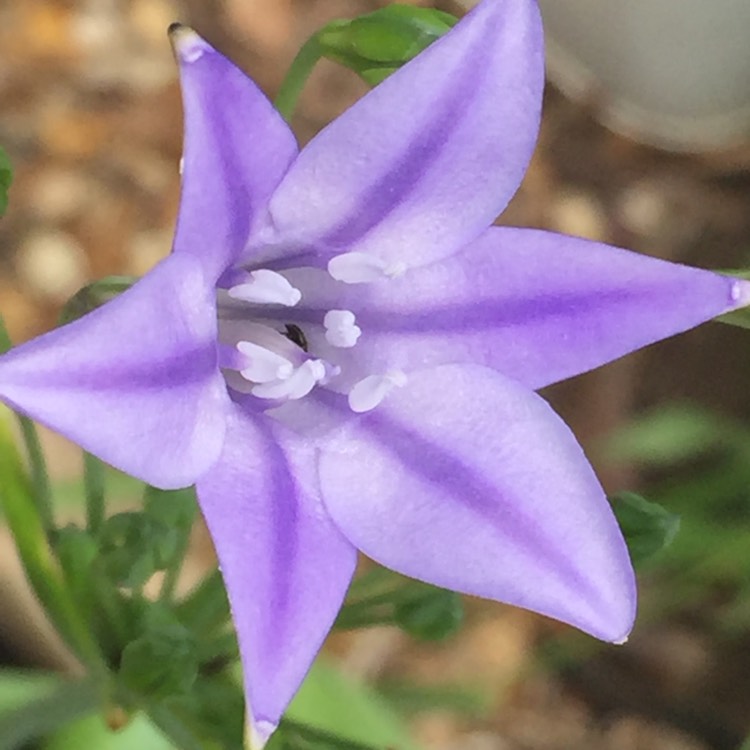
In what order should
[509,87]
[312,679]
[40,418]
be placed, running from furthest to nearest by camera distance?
[312,679] < [509,87] < [40,418]

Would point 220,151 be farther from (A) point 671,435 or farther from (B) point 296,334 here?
(A) point 671,435

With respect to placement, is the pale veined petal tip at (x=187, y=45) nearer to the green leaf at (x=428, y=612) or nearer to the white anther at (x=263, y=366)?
the white anther at (x=263, y=366)

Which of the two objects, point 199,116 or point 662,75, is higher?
point 199,116

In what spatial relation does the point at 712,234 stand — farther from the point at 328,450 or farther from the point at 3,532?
the point at 328,450

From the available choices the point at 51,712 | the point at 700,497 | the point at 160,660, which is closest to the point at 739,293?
the point at 160,660

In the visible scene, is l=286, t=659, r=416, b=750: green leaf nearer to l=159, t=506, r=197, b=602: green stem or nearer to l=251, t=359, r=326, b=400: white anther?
l=159, t=506, r=197, b=602: green stem

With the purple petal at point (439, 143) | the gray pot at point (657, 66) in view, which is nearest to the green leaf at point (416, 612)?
the purple petal at point (439, 143)

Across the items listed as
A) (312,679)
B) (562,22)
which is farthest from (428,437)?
(562,22)
